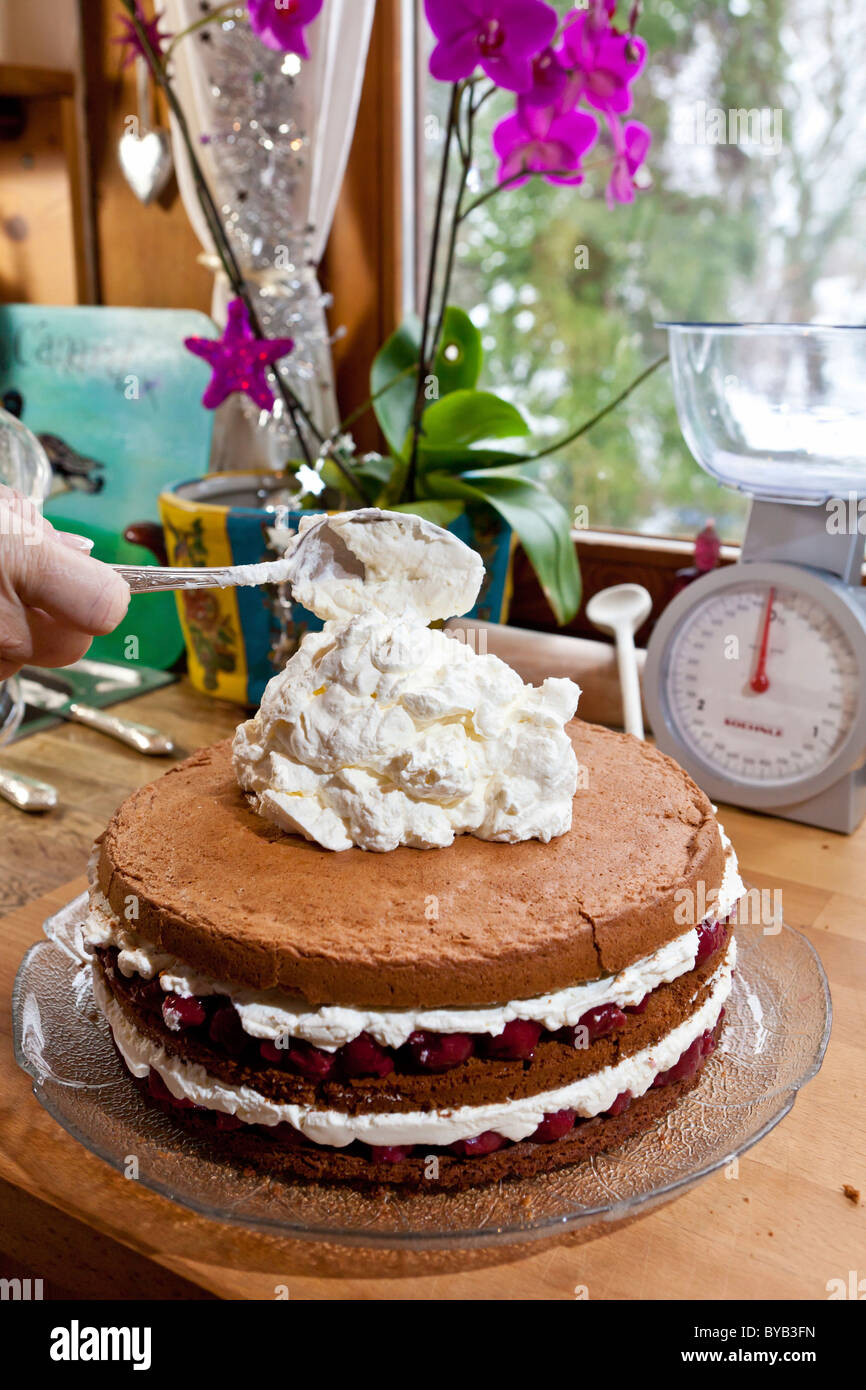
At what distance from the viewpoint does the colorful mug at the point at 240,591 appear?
1507 millimetres

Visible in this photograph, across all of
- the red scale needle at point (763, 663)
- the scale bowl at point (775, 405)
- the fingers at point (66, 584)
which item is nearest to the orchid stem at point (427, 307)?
the scale bowl at point (775, 405)

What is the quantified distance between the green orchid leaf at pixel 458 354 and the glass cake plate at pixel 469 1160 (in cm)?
93

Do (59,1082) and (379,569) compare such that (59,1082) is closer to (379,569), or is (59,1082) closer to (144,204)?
(379,569)

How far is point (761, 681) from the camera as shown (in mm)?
1280

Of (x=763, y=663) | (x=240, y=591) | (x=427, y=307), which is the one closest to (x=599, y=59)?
(x=427, y=307)

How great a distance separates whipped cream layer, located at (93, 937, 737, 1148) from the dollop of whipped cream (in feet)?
0.61

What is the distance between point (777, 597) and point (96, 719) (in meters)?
0.95

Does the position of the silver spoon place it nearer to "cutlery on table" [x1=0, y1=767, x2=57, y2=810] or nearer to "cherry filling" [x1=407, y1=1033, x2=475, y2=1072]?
"cherry filling" [x1=407, y1=1033, x2=475, y2=1072]

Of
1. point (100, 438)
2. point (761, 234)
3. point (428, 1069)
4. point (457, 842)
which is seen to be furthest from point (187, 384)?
point (428, 1069)

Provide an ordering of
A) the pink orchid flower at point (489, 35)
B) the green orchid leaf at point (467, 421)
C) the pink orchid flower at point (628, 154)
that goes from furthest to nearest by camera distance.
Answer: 1. the green orchid leaf at point (467, 421)
2. the pink orchid flower at point (628, 154)
3. the pink orchid flower at point (489, 35)

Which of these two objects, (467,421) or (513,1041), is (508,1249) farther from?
(467,421)

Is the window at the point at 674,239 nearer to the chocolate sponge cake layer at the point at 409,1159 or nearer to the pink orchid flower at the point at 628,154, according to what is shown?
the pink orchid flower at the point at 628,154
